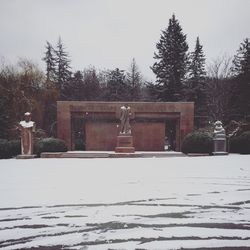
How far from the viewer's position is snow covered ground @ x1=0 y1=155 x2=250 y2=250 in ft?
15.0

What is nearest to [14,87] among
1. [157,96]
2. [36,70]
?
[36,70]

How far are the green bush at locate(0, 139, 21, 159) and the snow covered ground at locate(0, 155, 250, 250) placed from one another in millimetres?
13902

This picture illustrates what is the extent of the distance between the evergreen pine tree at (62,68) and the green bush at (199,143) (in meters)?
34.5

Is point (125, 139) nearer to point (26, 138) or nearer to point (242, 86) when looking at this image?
point (26, 138)

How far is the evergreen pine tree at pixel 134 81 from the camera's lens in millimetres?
56878

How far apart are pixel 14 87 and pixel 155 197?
117 feet

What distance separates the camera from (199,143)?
22.8 m

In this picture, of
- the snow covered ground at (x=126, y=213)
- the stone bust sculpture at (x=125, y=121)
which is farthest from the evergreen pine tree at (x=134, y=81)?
the snow covered ground at (x=126, y=213)

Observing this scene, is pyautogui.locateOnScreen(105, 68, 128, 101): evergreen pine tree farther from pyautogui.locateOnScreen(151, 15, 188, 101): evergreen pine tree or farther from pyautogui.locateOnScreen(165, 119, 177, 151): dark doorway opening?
pyautogui.locateOnScreen(165, 119, 177, 151): dark doorway opening

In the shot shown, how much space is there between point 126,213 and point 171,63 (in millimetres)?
45183

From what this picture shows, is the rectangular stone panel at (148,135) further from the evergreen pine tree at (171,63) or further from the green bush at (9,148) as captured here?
the evergreen pine tree at (171,63)

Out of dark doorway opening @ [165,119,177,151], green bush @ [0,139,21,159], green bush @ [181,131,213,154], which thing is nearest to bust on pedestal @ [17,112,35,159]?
green bush @ [0,139,21,159]

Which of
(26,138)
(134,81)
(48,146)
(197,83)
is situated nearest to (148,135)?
(48,146)

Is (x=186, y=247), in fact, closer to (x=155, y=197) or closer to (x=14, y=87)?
(x=155, y=197)
